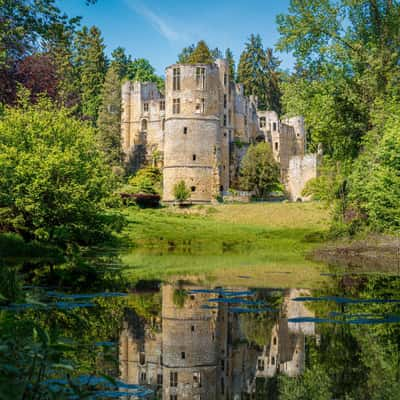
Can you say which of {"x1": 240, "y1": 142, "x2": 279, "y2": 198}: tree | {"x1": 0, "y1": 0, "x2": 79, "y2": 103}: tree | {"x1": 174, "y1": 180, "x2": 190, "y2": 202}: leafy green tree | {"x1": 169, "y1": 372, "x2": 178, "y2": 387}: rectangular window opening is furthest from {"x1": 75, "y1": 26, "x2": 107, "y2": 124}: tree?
{"x1": 169, "y1": 372, "x2": 178, "y2": 387}: rectangular window opening

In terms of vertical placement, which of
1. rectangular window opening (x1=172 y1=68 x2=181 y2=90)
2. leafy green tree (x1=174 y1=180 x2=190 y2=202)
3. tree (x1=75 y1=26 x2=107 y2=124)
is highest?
tree (x1=75 y1=26 x2=107 y2=124)

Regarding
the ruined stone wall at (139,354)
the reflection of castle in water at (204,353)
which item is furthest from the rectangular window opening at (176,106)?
the ruined stone wall at (139,354)

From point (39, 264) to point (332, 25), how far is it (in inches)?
713

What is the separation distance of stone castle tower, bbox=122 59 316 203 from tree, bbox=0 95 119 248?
34934 millimetres

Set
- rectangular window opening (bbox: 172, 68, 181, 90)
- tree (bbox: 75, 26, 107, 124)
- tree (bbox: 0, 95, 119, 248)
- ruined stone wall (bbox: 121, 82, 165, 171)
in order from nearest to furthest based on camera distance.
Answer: tree (bbox: 0, 95, 119, 248) < rectangular window opening (bbox: 172, 68, 181, 90) < ruined stone wall (bbox: 121, 82, 165, 171) < tree (bbox: 75, 26, 107, 124)

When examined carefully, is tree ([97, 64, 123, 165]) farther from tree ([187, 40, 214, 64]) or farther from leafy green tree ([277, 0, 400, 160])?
leafy green tree ([277, 0, 400, 160])

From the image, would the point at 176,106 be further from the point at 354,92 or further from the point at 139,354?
the point at 139,354

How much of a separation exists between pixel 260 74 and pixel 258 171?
93.4 ft

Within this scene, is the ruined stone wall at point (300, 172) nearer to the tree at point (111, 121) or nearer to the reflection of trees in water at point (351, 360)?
the tree at point (111, 121)

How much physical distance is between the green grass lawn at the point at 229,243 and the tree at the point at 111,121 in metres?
23.5

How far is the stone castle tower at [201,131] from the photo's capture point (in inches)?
2393

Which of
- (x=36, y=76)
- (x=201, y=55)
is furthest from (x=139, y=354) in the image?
(x=201, y=55)

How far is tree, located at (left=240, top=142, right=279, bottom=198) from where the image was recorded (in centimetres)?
6662

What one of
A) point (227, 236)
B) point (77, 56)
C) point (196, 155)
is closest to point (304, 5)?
point (227, 236)
